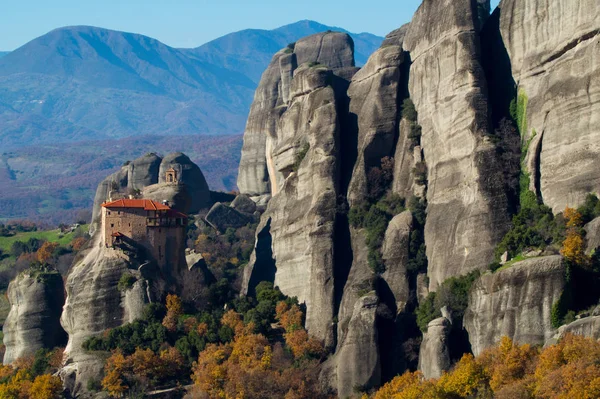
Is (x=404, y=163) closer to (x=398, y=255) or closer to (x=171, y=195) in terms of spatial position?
(x=398, y=255)

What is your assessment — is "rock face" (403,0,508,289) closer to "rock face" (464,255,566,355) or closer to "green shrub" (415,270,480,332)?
"green shrub" (415,270,480,332)

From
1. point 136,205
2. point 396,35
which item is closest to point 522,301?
point 136,205

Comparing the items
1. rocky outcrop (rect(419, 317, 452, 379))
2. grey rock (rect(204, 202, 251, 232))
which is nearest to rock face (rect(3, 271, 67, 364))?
rocky outcrop (rect(419, 317, 452, 379))

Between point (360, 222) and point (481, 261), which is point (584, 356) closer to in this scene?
point (481, 261)

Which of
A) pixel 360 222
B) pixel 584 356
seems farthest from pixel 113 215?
pixel 584 356

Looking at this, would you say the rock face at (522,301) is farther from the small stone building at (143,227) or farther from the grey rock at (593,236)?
the small stone building at (143,227)

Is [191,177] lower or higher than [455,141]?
higher

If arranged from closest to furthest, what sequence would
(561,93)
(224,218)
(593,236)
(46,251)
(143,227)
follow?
(593,236)
(561,93)
(143,227)
(46,251)
(224,218)
